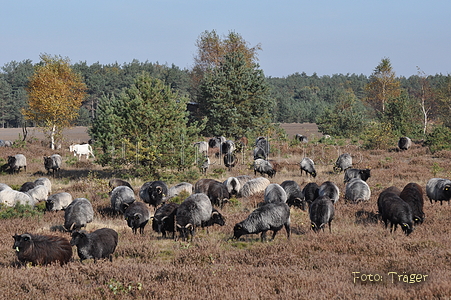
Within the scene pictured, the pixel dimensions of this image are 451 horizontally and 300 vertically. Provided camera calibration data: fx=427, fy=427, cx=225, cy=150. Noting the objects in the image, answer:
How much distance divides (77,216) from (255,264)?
6.95 m

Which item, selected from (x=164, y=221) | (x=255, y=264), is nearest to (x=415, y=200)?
(x=255, y=264)

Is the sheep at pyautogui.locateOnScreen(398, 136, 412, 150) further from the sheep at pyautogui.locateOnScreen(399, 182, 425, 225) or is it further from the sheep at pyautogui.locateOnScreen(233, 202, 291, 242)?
the sheep at pyautogui.locateOnScreen(233, 202, 291, 242)

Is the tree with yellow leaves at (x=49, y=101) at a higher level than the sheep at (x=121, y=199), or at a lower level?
higher

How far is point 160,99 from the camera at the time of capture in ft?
82.5

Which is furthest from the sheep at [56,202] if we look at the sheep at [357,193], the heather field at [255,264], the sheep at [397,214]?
the sheep at [397,214]

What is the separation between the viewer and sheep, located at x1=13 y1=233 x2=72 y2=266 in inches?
404

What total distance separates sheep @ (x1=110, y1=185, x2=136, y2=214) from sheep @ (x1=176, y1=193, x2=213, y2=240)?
12.4ft

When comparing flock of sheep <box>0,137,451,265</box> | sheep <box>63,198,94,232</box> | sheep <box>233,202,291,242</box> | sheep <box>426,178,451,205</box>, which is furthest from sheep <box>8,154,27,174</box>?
sheep <box>426,178,451,205</box>

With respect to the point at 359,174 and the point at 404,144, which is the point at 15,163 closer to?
the point at 359,174

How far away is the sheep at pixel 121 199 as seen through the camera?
17.1 meters

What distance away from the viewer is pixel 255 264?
35.0 ft

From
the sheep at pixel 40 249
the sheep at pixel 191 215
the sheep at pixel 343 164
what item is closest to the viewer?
the sheep at pixel 40 249

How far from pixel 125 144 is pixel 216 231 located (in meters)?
12.1

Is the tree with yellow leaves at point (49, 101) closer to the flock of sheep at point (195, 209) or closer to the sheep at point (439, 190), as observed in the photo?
the flock of sheep at point (195, 209)
